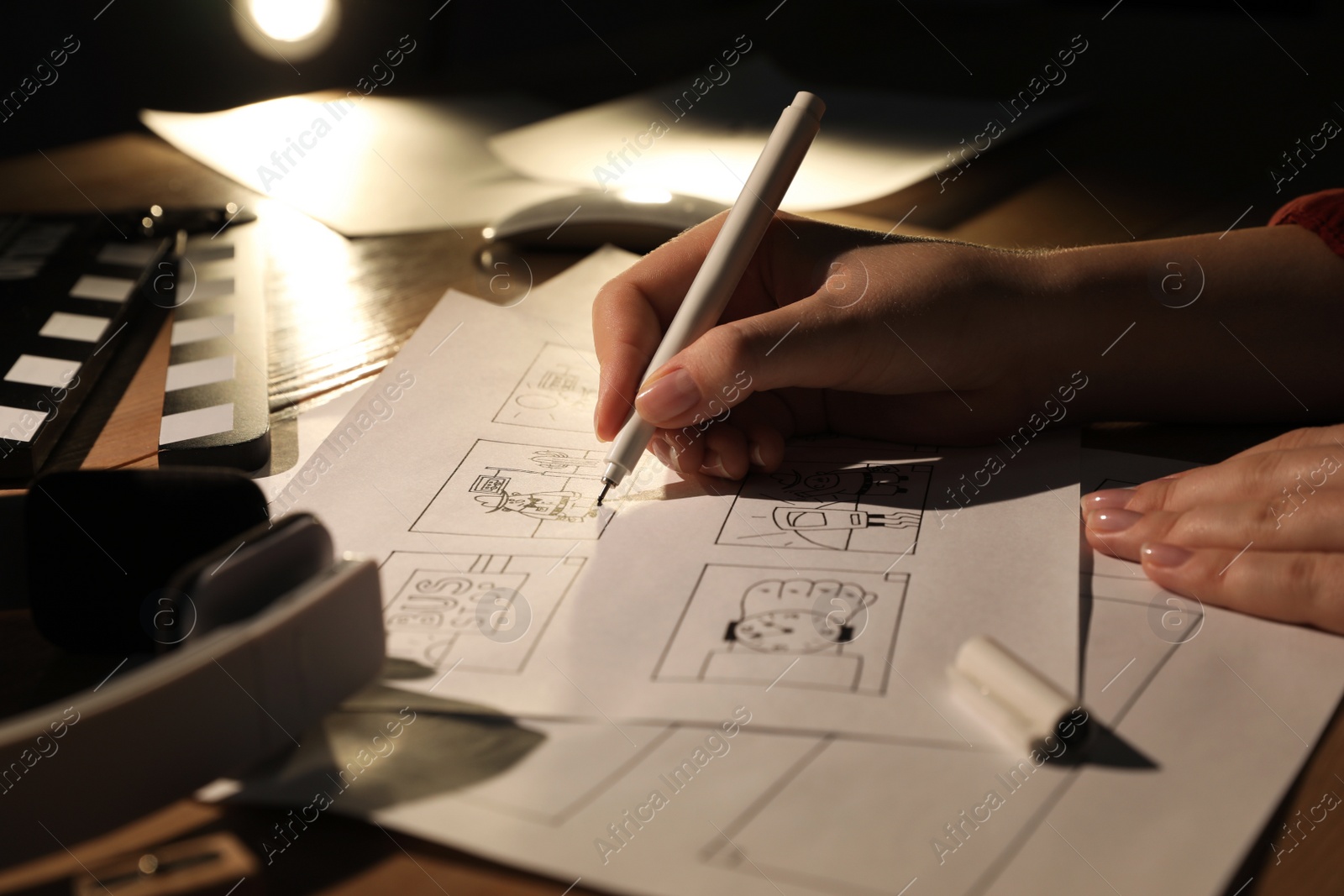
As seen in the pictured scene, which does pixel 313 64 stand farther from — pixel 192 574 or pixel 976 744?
pixel 976 744

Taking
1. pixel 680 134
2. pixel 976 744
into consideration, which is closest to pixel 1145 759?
pixel 976 744

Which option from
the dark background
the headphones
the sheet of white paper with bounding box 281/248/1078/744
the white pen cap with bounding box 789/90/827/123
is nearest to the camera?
the headphones

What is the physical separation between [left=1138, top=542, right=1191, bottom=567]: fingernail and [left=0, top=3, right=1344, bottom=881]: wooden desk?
0.09 m

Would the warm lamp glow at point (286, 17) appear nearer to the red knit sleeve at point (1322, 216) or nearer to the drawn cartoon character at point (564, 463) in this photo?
the drawn cartoon character at point (564, 463)

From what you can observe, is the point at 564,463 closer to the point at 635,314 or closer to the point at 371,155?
the point at 635,314

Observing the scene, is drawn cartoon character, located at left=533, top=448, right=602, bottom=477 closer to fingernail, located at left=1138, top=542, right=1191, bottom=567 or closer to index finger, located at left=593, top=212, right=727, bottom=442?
index finger, located at left=593, top=212, right=727, bottom=442

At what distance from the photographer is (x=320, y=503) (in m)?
0.55

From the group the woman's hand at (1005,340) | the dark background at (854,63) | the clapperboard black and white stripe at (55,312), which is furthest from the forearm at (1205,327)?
the clapperboard black and white stripe at (55,312)

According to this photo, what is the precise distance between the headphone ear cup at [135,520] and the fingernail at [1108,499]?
392mm

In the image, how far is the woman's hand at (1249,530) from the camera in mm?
426

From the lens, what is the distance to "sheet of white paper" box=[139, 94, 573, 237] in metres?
0.96

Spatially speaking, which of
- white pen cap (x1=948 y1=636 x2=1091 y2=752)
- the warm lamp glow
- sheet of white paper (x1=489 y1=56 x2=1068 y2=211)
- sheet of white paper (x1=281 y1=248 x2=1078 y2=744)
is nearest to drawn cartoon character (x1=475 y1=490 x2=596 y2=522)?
sheet of white paper (x1=281 y1=248 x2=1078 y2=744)

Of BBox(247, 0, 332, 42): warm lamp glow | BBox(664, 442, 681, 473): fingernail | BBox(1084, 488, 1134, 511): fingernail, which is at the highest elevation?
BBox(247, 0, 332, 42): warm lamp glow

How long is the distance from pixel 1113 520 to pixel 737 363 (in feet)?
0.69
